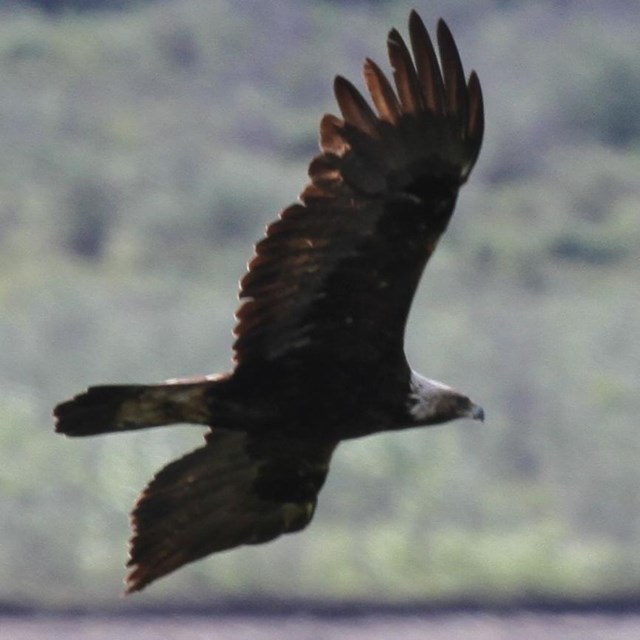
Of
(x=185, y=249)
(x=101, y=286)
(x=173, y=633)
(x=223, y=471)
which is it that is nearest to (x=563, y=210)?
(x=185, y=249)

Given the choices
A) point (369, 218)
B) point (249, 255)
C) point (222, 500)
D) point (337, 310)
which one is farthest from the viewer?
point (249, 255)

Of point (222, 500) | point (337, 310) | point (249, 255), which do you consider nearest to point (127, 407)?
point (337, 310)

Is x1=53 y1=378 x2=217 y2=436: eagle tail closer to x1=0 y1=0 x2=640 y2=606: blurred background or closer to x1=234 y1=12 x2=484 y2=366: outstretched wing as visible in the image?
x1=234 y1=12 x2=484 y2=366: outstretched wing

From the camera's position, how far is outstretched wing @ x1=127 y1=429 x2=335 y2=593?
882 centimetres

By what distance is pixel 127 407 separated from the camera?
8.12m

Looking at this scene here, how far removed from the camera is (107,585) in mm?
15109

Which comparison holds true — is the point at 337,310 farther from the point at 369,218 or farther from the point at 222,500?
the point at 222,500

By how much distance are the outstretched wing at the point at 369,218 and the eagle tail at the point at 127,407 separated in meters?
0.26

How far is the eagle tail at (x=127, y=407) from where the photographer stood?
8.09 meters

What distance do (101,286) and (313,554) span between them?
22.0 feet

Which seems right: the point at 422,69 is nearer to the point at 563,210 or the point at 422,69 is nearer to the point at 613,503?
the point at 613,503

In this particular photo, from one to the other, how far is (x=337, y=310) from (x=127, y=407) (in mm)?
799

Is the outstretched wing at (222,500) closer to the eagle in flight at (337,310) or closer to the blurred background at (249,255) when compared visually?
the eagle in flight at (337,310)

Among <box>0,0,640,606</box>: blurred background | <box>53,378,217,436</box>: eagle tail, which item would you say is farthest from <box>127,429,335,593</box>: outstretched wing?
<box>0,0,640,606</box>: blurred background
